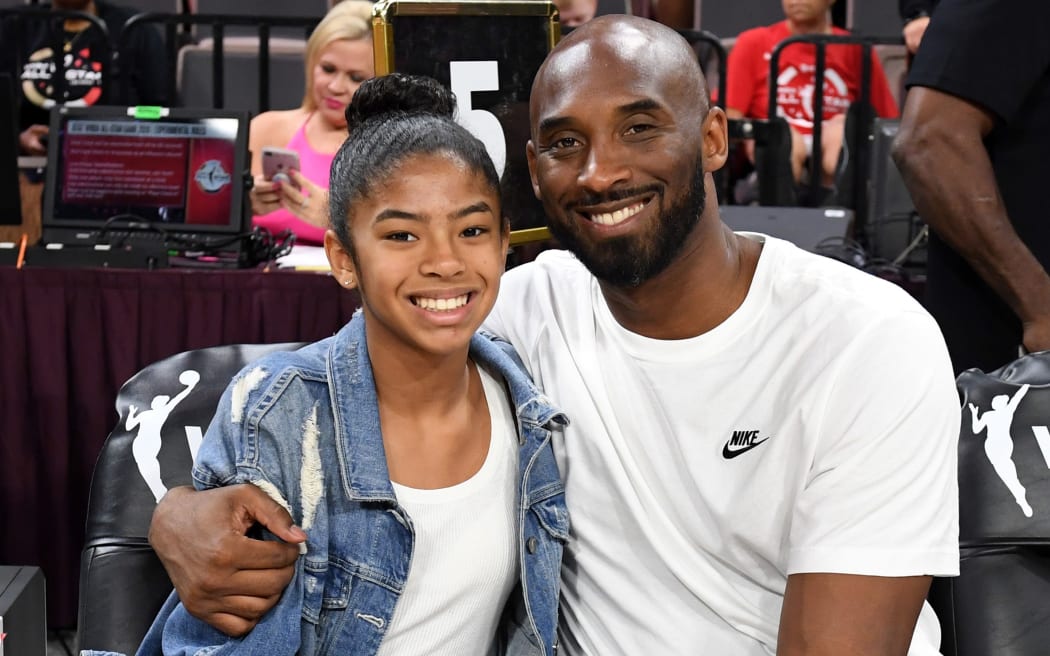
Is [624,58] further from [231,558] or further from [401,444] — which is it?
[231,558]

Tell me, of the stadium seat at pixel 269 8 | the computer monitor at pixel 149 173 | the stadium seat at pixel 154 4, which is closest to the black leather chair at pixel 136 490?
the computer monitor at pixel 149 173

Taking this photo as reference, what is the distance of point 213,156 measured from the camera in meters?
3.95

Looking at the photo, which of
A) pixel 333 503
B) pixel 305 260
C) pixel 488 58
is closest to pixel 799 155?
pixel 305 260

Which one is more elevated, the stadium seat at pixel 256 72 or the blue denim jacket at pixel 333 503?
the stadium seat at pixel 256 72

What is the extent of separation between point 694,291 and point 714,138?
0.25 meters

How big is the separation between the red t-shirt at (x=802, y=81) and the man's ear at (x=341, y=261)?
13.0ft

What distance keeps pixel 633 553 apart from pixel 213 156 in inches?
96.7

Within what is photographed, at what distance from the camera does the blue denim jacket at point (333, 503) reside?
5.68 ft

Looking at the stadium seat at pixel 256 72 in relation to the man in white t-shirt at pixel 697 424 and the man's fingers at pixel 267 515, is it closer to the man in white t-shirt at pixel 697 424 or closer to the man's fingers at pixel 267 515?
the man in white t-shirt at pixel 697 424

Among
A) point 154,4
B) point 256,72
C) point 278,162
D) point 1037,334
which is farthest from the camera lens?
point 154,4

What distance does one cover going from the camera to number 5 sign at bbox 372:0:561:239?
234 centimetres

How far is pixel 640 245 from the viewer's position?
6.29 ft

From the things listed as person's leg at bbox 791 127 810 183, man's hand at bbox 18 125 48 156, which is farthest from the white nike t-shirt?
man's hand at bbox 18 125 48 156

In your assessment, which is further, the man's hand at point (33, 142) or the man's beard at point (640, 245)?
the man's hand at point (33, 142)
